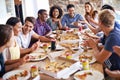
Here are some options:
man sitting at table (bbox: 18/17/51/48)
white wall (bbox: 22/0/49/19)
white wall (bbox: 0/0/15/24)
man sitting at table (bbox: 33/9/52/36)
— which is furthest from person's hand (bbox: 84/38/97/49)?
white wall (bbox: 22/0/49/19)

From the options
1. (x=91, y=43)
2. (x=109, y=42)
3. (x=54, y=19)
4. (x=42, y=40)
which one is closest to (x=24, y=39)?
(x=42, y=40)

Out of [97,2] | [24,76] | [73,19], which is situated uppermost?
[97,2]

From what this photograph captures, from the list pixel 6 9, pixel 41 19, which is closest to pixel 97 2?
pixel 41 19

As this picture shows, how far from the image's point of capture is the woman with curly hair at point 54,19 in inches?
148

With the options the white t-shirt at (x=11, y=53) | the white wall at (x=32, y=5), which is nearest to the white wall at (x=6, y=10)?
the white wall at (x=32, y=5)

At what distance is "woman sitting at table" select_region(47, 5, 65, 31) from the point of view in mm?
3752

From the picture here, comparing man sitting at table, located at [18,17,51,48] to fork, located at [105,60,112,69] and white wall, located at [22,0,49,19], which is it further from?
white wall, located at [22,0,49,19]

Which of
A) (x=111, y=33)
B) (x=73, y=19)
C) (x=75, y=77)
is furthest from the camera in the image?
(x=73, y=19)

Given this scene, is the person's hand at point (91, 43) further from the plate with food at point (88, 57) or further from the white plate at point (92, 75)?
the white plate at point (92, 75)

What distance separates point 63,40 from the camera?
2.71m

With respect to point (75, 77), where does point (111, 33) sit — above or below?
above

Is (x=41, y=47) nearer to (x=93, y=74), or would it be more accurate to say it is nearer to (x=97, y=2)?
(x=93, y=74)

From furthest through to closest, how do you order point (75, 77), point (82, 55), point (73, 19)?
point (73, 19) → point (82, 55) → point (75, 77)

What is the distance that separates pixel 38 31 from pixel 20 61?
1540 millimetres
